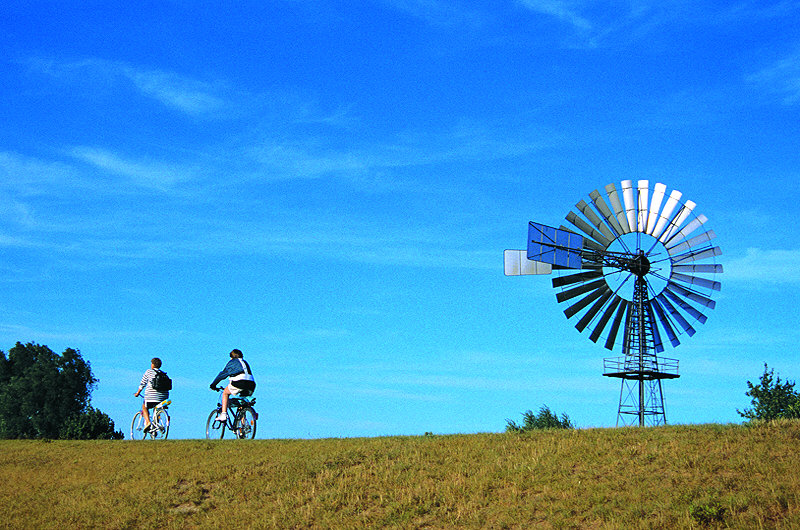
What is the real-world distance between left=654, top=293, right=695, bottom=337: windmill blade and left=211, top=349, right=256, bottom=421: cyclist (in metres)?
24.4

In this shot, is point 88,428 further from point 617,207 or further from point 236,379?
point 617,207

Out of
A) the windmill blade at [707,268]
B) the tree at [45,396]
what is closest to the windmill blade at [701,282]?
the windmill blade at [707,268]

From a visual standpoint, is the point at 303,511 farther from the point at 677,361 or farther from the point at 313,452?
the point at 677,361

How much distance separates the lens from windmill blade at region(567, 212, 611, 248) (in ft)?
130

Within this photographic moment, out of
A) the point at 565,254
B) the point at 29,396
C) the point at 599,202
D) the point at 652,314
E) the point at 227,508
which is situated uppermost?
the point at 599,202

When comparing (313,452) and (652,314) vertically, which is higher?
(652,314)

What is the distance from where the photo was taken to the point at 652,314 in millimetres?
39875

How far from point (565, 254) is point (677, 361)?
8.36m

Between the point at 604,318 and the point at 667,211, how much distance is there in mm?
6582

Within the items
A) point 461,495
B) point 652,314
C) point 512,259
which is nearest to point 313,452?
point 461,495

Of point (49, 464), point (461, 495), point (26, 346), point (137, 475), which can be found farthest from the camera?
point (26, 346)

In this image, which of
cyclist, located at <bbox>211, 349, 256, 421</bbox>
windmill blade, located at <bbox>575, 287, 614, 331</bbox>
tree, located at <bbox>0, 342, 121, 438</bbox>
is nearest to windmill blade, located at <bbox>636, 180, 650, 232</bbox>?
windmill blade, located at <bbox>575, 287, 614, 331</bbox>

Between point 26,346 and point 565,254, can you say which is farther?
point 26,346

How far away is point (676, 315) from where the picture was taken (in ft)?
129
